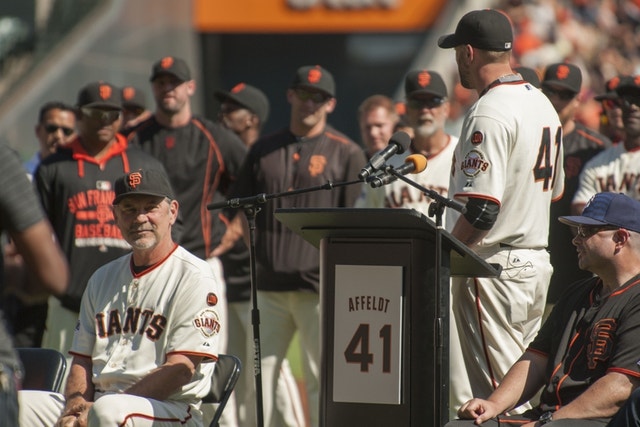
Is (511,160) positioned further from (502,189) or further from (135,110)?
(135,110)

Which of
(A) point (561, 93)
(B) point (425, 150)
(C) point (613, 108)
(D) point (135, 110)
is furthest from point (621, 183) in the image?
(D) point (135, 110)

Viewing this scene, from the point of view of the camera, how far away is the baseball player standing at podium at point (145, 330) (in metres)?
5.68

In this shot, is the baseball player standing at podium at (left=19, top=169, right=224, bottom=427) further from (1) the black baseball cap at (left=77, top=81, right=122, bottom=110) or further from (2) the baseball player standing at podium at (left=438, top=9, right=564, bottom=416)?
(1) the black baseball cap at (left=77, top=81, right=122, bottom=110)

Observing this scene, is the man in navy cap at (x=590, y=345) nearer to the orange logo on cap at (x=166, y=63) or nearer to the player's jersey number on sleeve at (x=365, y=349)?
the player's jersey number on sleeve at (x=365, y=349)

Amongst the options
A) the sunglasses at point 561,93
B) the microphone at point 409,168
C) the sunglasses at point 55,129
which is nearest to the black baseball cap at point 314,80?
the sunglasses at point 561,93

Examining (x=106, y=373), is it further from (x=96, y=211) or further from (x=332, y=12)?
(x=332, y=12)

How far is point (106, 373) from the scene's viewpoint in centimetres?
584

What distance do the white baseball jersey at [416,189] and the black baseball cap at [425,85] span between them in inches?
12.7

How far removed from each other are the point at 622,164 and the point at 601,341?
120 inches

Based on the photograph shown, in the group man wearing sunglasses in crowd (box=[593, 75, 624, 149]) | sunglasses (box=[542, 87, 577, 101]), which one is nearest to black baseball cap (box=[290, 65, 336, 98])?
sunglasses (box=[542, 87, 577, 101])

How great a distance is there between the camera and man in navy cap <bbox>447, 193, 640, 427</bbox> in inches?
202

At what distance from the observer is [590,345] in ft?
17.5

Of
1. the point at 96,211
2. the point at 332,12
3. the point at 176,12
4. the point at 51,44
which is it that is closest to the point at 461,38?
the point at 96,211

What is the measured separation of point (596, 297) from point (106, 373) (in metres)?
2.23
